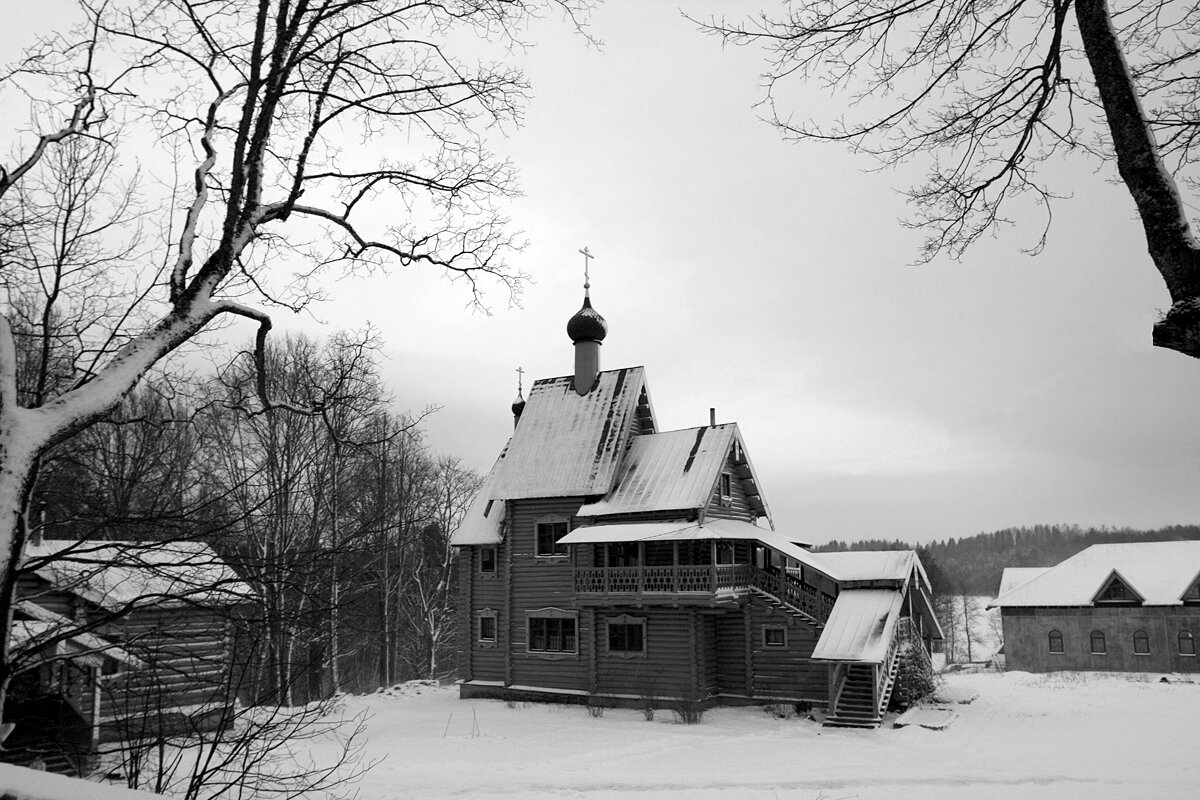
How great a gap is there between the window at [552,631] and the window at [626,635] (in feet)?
4.86

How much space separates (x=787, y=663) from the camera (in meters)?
26.4

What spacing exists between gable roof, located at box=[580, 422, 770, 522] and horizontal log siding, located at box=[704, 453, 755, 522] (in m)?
0.64

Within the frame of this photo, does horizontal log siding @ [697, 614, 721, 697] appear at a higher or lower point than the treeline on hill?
lower

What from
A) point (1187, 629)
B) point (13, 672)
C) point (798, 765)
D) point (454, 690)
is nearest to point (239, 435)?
point (454, 690)

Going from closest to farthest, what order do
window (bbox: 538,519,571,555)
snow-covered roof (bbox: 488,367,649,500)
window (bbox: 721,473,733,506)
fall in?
1. window (bbox: 721,473,733,506)
2. snow-covered roof (bbox: 488,367,649,500)
3. window (bbox: 538,519,571,555)

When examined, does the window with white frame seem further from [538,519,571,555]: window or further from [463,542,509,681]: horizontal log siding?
[463,542,509,681]: horizontal log siding

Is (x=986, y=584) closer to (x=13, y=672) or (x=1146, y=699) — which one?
(x=1146, y=699)

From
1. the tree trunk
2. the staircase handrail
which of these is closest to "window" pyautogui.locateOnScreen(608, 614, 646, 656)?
the staircase handrail

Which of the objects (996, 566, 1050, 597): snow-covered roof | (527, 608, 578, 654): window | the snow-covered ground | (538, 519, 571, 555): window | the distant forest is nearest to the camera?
the snow-covered ground

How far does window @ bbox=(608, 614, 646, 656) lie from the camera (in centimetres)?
2775

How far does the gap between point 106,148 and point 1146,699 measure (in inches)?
1330

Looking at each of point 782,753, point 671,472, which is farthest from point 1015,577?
point 782,753

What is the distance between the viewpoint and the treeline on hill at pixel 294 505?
24.9 feet

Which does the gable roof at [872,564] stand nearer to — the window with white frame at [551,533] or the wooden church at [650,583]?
the wooden church at [650,583]
